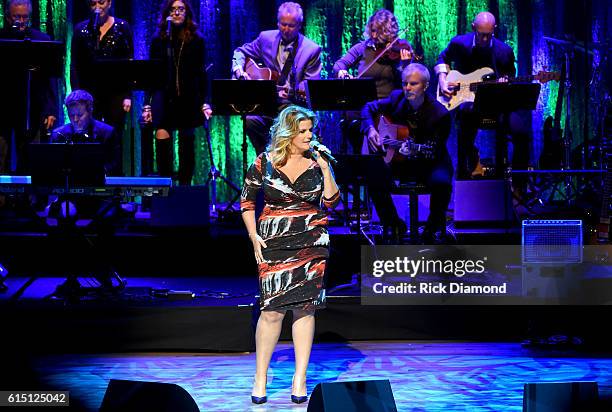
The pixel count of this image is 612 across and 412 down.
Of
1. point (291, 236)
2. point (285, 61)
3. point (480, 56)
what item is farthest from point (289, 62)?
point (291, 236)

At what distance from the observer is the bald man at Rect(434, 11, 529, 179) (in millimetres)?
10375

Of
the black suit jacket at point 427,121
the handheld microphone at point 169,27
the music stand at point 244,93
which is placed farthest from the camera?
the handheld microphone at point 169,27

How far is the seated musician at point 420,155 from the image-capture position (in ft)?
27.9

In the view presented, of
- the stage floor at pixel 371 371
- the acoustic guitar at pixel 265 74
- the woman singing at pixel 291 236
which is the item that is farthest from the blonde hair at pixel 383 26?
the woman singing at pixel 291 236

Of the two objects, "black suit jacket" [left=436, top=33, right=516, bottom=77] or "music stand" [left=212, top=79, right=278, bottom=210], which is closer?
"music stand" [left=212, top=79, right=278, bottom=210]

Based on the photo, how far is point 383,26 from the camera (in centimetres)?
1009

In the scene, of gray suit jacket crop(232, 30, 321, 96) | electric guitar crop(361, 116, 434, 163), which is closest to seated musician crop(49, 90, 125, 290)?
gray suit jacket crop(232, 30, 321, 96)

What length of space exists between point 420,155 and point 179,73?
2.67 m

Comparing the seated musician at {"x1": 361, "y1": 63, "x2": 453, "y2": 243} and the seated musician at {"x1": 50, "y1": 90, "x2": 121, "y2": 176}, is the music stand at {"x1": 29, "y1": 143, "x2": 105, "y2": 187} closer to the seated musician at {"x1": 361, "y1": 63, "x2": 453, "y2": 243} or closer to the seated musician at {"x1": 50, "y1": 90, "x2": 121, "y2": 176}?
the seated musician at {"x1": 50, "y1": 90, "x2": 121, "y2": 176}

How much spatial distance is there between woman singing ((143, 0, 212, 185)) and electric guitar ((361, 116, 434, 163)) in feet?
6.75

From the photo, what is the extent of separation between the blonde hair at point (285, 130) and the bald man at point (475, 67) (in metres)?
4.78

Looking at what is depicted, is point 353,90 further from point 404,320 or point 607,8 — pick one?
point 607,8

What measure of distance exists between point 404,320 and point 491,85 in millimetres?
2459

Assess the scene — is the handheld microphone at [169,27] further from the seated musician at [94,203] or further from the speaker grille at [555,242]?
the speaker grille at [555,242]
